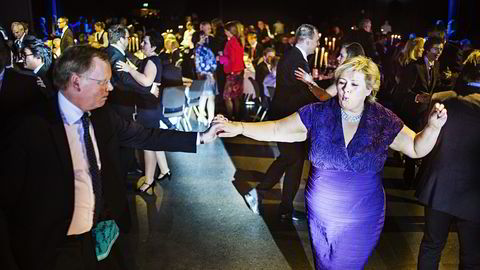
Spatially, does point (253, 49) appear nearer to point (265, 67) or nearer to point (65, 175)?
point (265, 67)

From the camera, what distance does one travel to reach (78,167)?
8.46ft

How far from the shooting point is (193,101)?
358 inches

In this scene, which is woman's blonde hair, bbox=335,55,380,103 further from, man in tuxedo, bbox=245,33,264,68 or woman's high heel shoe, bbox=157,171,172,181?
man in tuxedo, bbox=245,33,264,68

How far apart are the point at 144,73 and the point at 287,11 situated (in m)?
18.9

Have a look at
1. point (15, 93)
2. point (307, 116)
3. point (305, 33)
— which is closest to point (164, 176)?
point (305, 33)

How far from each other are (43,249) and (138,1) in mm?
24647

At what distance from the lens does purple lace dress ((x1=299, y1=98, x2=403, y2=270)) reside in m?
2.92

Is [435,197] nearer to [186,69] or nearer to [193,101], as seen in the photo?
[193,101]

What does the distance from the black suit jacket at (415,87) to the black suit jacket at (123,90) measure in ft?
10.4

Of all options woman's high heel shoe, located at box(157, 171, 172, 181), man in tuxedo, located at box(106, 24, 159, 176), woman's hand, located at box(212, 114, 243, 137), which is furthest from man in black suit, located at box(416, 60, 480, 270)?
woman's high heel shoe, located at box(157, 171, 172, 181)

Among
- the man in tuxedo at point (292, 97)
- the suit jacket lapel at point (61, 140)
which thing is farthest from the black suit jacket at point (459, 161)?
the suit jacket lapel at point (61, 140)

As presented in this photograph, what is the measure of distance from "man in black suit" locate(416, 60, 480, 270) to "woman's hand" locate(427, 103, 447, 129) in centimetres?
25

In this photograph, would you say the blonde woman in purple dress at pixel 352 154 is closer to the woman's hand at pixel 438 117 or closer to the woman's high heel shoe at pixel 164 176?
the woman's hand at pixel 438 117

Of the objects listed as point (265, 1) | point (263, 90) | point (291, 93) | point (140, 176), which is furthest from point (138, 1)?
point (291, 93)
